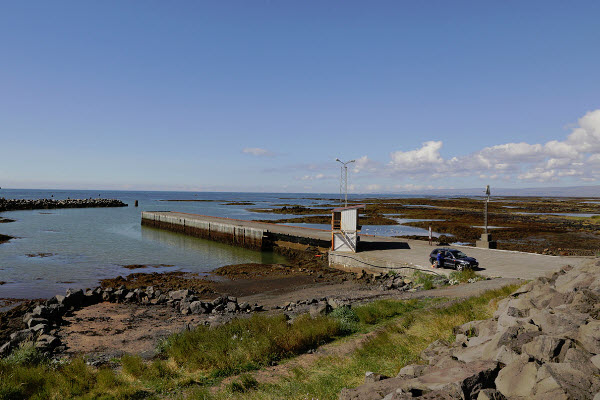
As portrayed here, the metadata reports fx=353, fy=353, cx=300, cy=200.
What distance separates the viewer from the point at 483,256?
82.7 feet

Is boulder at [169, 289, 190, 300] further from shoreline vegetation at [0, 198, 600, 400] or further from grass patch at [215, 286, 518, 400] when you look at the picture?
grass patch at [215, 286, 518, 400]

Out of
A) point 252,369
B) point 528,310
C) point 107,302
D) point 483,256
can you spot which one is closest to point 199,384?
point 252,369

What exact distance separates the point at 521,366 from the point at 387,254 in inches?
881

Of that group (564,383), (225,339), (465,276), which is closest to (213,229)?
(465,276)

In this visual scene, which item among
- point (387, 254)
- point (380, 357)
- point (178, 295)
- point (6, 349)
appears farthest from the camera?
point (387, 254)

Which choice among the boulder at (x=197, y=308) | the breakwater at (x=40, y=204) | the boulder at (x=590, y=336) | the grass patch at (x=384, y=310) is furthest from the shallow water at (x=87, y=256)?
the breakwater at (x=40, y=204)

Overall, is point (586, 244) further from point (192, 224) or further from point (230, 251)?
point (192, 224)

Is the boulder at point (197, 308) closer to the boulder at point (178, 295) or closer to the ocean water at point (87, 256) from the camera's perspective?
the boulder at point (178, 295)

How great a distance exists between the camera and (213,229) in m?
49.3

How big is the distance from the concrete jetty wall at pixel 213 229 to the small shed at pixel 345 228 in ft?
45.4

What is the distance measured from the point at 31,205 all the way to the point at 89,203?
1545cm

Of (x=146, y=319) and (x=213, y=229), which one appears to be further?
(x=213, y=229)

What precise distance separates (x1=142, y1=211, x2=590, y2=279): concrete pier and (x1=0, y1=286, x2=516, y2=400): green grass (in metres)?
6.28

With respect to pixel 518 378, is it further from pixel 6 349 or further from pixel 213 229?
pixel 213 229
